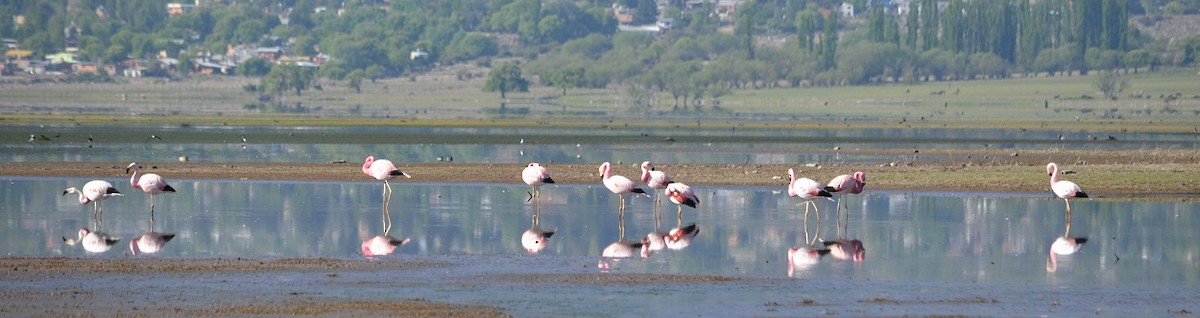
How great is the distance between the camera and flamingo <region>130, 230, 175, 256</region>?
2323 centimetres

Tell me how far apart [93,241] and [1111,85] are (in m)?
136

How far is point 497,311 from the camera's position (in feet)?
58.6

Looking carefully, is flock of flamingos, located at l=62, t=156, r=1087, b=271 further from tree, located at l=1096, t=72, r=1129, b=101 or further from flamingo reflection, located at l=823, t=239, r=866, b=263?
tree, located at l=1096, t=72, r=1129, b=101

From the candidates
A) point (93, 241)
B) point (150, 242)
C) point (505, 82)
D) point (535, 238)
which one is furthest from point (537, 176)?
point (505, 82)

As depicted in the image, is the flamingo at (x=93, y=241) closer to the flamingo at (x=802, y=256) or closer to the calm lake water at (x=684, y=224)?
the calm lake water at (x=684, y=224)

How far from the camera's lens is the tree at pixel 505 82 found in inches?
6713

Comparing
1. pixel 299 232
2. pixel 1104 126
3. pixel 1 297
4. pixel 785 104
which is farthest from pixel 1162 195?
pixel 785 104

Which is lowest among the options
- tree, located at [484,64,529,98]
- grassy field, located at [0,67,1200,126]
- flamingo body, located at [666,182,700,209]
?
grassy field, located at [0,67,1200,126]

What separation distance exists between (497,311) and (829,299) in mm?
3506

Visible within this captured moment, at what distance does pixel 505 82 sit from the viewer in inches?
6708

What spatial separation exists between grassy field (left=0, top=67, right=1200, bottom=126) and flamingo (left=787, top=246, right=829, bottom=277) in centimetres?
8625

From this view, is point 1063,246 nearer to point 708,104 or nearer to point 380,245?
point 380,245

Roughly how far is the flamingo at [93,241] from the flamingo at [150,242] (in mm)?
316

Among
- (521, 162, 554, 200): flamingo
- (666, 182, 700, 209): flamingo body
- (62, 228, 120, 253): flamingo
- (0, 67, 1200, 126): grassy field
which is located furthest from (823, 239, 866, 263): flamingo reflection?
(0, 67, 1200, 126): grassy field
